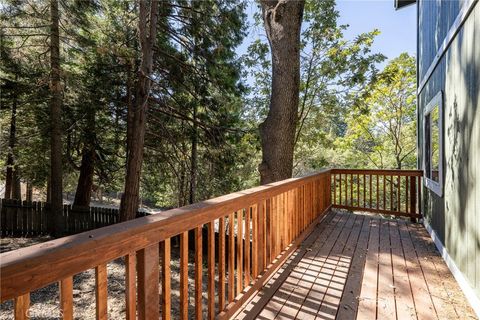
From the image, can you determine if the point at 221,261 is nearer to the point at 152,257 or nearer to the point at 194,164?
the point at 152,257

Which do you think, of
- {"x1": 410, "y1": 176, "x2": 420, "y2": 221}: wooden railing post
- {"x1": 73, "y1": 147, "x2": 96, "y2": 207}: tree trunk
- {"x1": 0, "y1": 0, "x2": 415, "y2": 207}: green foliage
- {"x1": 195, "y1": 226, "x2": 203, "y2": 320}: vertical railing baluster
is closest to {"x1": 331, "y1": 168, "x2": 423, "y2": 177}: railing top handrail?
{"x1": 410, "y1": 176, "x2": 420, "y2": 221}: wooden railing post

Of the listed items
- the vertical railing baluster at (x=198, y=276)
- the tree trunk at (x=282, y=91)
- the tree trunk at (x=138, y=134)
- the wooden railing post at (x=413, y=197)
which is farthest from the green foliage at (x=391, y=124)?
the vertical railing baluster at (x=198, y=276)

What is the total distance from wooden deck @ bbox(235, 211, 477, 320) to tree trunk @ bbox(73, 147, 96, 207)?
879 centimetres

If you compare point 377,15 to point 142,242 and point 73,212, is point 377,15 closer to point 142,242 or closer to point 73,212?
point 142,242

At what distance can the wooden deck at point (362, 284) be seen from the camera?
2.33 meters

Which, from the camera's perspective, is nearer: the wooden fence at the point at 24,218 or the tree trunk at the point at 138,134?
the tree trunk at the point at 138,134

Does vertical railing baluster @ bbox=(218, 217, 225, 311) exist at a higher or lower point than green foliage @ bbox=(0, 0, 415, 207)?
lower

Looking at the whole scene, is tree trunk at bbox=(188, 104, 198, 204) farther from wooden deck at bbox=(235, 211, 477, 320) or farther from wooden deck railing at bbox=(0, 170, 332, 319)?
wooden deck railing at bbox=(0, 170, 332, 319)

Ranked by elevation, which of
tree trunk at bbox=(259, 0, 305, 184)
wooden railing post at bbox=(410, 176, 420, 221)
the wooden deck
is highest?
tree trunk at bbox=(259, 0, 305, 184)

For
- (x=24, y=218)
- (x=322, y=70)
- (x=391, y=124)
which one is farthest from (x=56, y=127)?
(x=391, y=124)

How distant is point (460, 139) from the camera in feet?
9.59

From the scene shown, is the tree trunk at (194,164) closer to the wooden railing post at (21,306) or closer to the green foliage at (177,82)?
the green foliage at (177,82)

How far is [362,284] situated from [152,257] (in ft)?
7.64

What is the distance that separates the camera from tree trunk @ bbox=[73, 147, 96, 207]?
1024 cm
